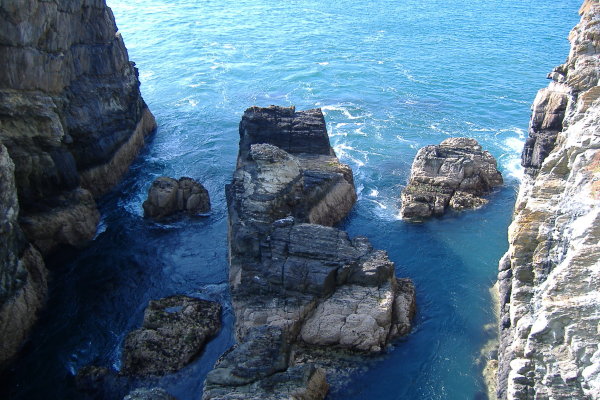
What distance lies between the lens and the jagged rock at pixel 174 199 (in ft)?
157

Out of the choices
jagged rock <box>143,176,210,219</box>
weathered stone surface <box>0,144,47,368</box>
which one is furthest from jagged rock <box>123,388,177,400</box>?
jagged rock <box>143,176,210,219</box>

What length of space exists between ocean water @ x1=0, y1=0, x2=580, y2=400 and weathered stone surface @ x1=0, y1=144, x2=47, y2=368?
118cm

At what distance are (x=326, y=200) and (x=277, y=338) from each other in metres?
16.1

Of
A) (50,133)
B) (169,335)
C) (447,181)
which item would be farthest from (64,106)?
(447,181)

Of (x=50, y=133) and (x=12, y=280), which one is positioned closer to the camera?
(x=12, y=280)

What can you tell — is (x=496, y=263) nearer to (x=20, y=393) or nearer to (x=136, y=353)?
(x=136, y=353)

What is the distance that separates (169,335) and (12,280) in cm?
1043

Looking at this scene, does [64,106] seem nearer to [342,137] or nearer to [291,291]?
[291,291]

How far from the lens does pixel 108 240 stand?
151 ft

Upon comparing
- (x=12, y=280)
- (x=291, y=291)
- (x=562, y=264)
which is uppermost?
(x=562, y=264)

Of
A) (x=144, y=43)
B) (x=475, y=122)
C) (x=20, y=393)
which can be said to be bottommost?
(x=20, y=393)

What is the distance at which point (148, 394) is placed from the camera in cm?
3019

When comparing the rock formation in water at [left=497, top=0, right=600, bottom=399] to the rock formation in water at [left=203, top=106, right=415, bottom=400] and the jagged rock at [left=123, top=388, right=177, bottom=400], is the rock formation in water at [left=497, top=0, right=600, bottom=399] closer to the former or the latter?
the rock formation in water at [left=203, top=106, right=415, bottom=400]

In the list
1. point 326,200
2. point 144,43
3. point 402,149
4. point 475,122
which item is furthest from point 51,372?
point 144,43
